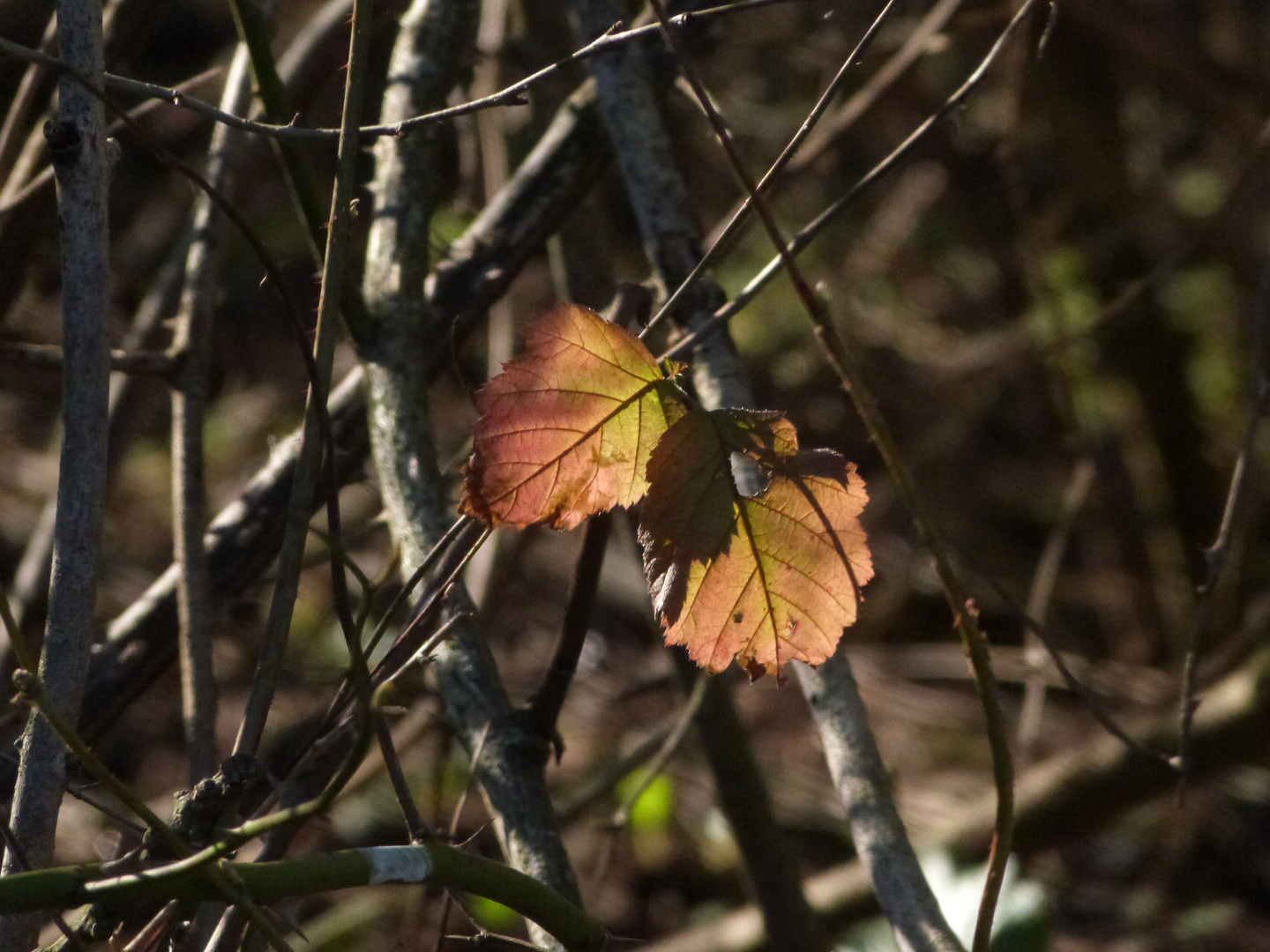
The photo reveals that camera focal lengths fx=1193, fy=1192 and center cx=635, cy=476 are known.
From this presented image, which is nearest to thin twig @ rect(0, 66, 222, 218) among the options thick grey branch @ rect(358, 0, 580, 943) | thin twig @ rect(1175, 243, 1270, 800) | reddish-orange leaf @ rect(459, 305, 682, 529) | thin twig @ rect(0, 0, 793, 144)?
thick grey branch @ rect(358, 0, 580, 943)

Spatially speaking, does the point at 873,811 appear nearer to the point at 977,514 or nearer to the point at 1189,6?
the point at 977,514

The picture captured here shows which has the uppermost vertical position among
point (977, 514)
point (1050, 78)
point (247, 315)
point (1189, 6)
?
point (1189, 6)

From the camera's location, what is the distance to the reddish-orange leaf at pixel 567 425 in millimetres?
858

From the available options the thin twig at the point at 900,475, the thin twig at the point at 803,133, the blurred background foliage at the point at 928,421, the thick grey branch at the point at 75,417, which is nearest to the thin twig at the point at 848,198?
the thin twig at the point at 803,133

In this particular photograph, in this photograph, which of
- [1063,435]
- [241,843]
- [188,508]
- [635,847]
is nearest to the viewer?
Answer: [241,843]

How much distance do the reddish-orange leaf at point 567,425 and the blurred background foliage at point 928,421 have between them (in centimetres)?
106

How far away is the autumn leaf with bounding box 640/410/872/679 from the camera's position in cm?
85

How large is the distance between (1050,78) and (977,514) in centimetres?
133

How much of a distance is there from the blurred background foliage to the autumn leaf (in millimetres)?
1071

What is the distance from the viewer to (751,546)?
87 cm

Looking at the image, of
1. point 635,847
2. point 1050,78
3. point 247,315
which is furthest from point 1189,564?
point 247,315

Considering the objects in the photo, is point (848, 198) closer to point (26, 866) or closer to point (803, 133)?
point (803, 133)

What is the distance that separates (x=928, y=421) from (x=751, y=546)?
9.46 feet

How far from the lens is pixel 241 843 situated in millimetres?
708
